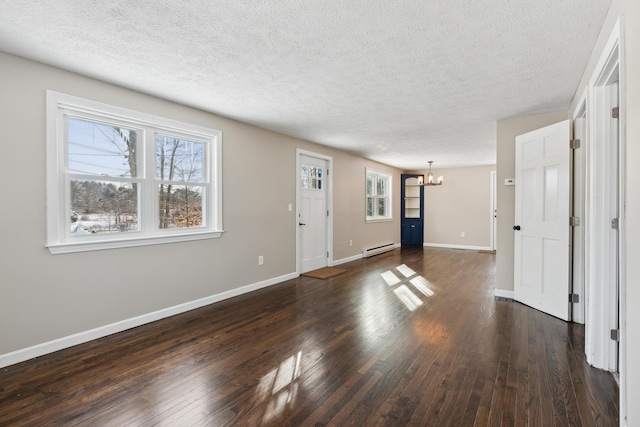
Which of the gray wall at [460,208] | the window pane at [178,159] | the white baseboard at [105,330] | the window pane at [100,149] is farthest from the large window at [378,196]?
the window pane at [100,149]

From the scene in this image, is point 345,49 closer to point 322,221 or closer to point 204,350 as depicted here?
point 204,350

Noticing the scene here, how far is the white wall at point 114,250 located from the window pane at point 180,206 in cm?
27

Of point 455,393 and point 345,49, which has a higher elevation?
point 345,49

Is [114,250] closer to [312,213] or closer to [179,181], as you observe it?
[179,181]

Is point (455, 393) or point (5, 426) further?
point (455, 393)

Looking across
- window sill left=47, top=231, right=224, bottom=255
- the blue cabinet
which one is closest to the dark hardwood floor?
window sill left=47, top=231, right=224, bottom=255

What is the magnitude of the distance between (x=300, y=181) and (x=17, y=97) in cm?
352

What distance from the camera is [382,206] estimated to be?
27.1 feet

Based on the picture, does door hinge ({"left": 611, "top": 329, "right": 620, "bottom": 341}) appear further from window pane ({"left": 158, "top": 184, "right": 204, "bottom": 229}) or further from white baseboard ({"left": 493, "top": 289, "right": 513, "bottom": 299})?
window pane ({"left": 158, "top": 184, "right": 204, "bottom": 229})

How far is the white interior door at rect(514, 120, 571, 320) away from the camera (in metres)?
3.22

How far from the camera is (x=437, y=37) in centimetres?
213

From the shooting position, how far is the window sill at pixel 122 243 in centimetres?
263

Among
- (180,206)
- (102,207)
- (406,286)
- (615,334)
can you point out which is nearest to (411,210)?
(406,286)

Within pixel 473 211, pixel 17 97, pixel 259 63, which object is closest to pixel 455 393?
pixel 259 63
